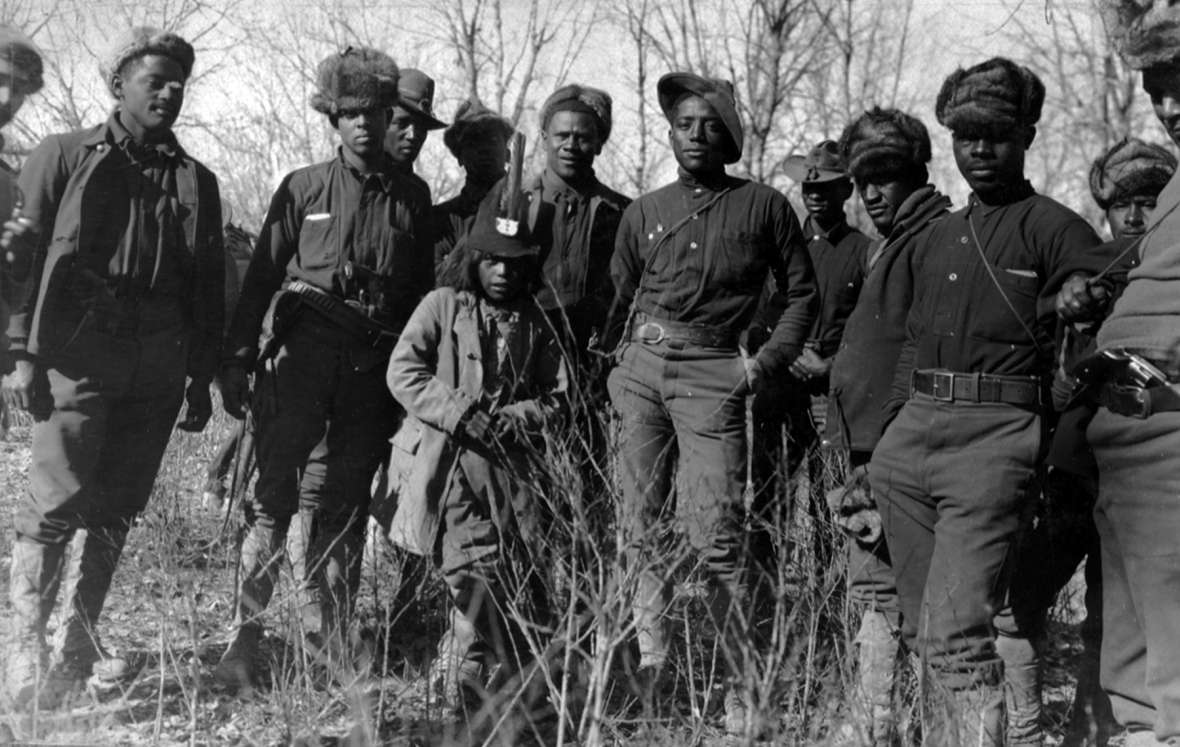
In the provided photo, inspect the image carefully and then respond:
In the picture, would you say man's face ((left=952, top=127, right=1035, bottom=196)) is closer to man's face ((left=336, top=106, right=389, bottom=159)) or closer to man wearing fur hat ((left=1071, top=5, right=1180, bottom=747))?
man wearing fur hat ((left=1071, top=5, right=1180, bottom=747))

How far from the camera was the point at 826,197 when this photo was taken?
574 cm

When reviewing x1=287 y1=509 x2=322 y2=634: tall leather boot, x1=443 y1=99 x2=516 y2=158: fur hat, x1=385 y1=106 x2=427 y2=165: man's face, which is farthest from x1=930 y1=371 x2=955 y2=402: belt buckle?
x1=385 y1=106 x2=427 y2=165: man's face

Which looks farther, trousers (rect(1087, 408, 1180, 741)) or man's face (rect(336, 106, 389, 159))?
man's face (rect(336, 106, 389, 159))

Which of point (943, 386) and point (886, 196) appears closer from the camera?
point (943, 386)

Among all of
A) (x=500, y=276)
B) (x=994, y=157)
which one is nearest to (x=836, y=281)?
(x=994, y=157)

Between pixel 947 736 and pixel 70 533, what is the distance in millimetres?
3189

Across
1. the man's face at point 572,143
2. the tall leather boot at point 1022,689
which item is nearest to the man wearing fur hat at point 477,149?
the man's face at point 572,143

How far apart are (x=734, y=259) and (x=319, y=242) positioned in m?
1.71

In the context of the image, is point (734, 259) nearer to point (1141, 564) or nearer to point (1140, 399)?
point (1140, 399)

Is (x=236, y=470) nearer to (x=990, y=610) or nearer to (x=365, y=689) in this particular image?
(x=365, y=689)

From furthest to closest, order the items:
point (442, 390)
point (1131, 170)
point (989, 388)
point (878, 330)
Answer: point (1131, 170) → point (878, 330) → point (442, 390) → point (989, 388)

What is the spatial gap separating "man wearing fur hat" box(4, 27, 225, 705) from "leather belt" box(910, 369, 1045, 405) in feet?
9.43

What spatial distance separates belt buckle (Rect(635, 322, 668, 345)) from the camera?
189 inches

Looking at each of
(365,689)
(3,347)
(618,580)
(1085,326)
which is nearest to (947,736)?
(618,580)
